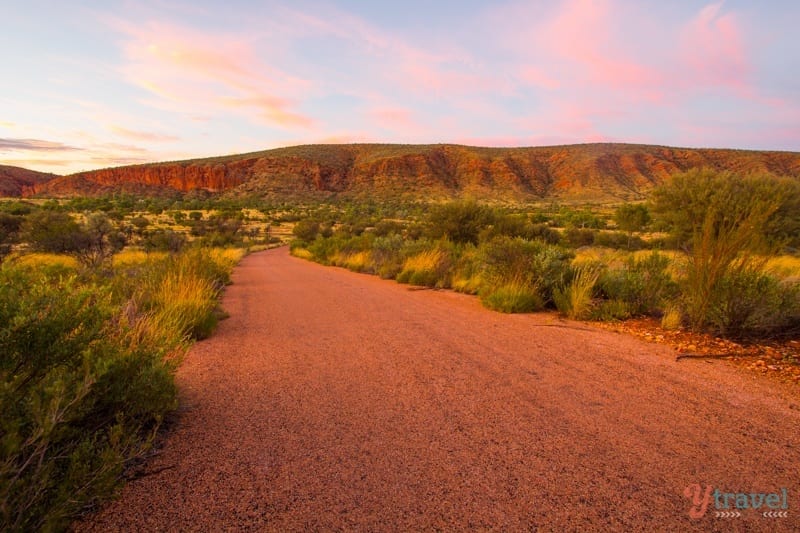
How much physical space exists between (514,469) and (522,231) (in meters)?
18.6

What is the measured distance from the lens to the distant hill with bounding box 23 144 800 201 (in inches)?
3423

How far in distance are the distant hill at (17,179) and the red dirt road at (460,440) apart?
139m

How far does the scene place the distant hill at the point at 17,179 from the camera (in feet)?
362

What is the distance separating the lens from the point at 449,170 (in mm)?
95250

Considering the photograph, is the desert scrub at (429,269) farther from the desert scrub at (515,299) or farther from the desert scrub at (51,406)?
the desert scrub at (51,406)

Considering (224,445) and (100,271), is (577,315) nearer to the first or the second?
(224,445)

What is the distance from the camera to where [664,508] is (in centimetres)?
269

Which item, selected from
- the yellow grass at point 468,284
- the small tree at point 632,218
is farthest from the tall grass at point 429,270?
the small tree at point 632,218

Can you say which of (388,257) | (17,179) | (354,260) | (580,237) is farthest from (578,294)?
(17,179)

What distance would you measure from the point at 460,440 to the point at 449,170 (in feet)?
311

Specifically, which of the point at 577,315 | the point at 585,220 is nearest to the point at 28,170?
the point at 585,220

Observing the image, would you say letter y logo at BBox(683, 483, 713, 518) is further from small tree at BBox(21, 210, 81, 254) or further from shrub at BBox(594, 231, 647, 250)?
shrub at BBox(594, 231, 647, 250)

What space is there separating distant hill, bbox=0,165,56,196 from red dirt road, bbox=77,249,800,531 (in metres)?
139

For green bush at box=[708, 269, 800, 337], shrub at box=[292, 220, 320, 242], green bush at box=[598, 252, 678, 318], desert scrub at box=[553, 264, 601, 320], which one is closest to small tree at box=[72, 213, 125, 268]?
desert scrub at box=[553, 264, 601, 320]
